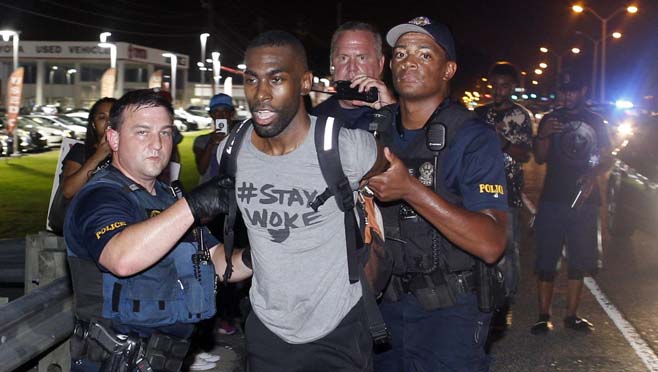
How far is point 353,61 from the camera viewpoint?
4.97m

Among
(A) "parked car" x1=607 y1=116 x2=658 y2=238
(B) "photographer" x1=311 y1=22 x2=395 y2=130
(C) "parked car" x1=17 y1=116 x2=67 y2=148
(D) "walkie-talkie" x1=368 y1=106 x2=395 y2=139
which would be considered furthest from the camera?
(C) "parked car" x1=17 y1=116 x2=67 y2=148

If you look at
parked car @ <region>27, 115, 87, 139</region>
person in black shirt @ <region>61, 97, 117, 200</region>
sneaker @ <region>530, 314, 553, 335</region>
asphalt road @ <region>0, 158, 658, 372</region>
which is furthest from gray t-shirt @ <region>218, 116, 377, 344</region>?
parked car @ <region>27, 115, 87, 139</region>

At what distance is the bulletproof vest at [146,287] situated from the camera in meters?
3.39

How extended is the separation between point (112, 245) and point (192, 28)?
107m

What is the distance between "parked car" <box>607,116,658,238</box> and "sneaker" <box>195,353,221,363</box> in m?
6.28

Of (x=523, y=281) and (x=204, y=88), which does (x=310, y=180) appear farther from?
(x=204, y=88)

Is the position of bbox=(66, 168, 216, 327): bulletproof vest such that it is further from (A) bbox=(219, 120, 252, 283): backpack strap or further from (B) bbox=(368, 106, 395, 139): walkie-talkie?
(B) bbox=(368, 106, 395, 139): walkie-talkie

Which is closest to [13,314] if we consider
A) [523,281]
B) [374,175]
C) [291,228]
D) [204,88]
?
[291,228]

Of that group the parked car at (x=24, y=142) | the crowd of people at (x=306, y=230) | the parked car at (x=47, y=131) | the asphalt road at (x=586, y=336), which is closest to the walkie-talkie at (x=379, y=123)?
the crowd of people at (x=306, y=230)

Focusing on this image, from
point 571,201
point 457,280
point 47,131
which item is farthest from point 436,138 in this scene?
point 47,131

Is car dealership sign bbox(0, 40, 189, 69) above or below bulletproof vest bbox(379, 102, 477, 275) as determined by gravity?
above

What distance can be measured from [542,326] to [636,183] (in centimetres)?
473

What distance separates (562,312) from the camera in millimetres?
8562

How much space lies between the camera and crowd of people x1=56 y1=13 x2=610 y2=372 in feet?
10.7
